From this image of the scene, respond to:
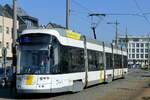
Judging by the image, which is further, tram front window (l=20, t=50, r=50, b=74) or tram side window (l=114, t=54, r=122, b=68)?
tram side window (l=114, t=54, r=122, b=68)

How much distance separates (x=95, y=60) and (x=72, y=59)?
16.0 ft

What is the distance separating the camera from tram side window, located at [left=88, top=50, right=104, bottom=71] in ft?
76.1

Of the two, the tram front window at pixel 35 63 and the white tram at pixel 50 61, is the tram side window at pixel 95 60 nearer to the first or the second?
the white tram at pixel 50 61

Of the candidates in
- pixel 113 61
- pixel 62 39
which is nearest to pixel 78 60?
pixel 62 39

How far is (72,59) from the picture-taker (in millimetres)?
19812

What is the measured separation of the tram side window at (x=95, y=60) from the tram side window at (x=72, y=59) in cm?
164

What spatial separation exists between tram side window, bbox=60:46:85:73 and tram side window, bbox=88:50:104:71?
164 cm

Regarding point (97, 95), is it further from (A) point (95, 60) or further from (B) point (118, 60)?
(B) point (118, 60)

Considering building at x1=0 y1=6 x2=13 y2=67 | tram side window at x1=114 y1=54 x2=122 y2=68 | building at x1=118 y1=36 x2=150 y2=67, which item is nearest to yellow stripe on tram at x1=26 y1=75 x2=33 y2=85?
tram side window at x1=114 y1=54 x2=122 y2=68

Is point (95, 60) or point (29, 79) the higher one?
point (95, 60)

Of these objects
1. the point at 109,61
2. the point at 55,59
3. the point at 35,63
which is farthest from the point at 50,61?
the point at 109,61

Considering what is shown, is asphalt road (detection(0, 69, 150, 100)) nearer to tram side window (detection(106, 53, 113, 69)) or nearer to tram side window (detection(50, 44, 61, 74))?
tram side window (detection(50, 44, 61, 74))

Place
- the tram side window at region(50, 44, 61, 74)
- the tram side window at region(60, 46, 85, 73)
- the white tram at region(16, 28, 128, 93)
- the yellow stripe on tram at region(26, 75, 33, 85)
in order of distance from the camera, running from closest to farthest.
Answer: the yellow stripe on tram at region(26, 75, 33, 85)
the white tram at region(16, 28, 128, 93)
the tram side window at region(50, 44, 61, 74)
the tram side window at region(60, 46, 85, 73)

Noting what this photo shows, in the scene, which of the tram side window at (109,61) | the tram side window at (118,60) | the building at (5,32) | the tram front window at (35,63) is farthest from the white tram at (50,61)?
the building at (5,32)
